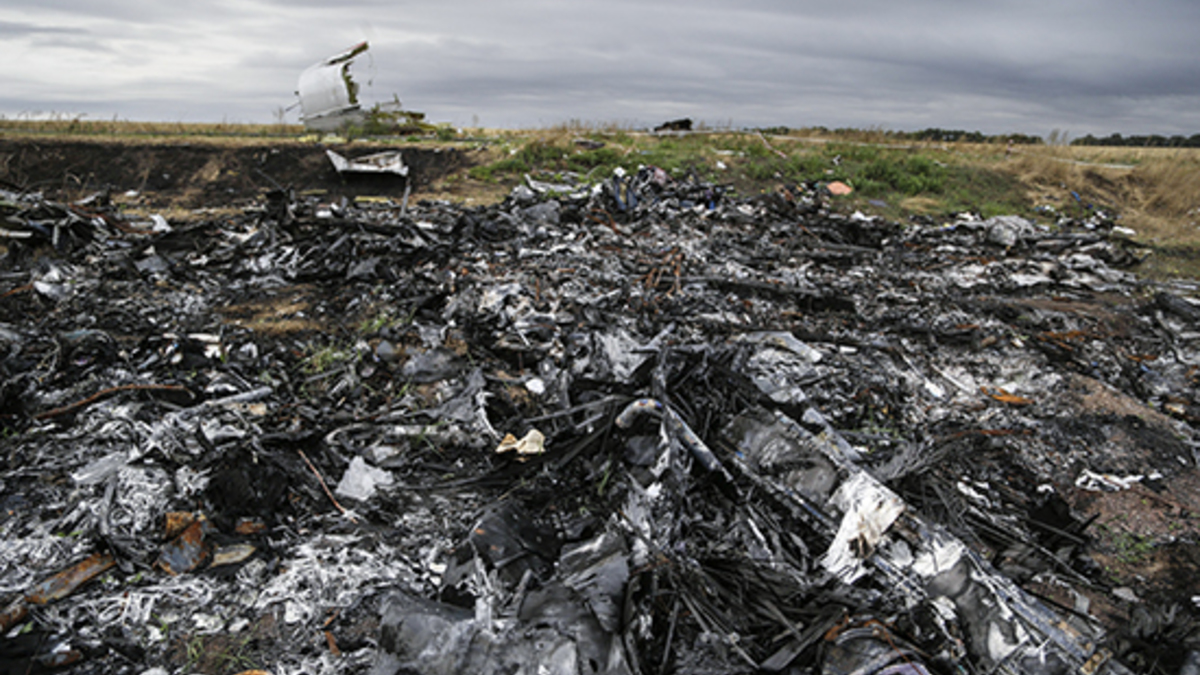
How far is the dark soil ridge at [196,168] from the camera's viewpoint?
12445mm

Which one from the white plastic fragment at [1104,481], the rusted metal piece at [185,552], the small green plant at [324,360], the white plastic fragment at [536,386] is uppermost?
the small green plant at [324,360]

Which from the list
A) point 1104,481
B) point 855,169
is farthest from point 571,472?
point 855,169

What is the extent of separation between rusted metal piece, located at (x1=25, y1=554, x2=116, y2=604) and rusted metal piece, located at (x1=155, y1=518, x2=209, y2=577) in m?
0.25

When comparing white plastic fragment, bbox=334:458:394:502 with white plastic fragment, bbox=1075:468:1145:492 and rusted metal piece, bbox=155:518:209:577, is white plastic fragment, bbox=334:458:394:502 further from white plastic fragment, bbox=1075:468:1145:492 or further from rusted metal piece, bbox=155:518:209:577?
white plastic fragment, bbox=1075:468:1145:492

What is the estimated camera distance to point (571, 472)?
3.54 m

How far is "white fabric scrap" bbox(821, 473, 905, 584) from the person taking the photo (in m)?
2.57

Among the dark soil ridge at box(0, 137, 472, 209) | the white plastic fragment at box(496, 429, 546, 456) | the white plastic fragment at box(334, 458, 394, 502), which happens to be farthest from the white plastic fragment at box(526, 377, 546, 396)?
the dark soil ridge at box(0, 137, 472, 209)

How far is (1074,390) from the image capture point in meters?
4.86

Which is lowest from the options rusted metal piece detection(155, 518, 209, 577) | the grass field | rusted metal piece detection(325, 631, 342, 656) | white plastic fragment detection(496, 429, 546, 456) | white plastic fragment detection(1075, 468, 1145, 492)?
white plastic fragment detection(1075, 468, 1145, 492)

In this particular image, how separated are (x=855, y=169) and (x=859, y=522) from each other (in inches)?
550

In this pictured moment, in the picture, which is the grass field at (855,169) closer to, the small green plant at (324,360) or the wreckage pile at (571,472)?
the wreckage pile at (571,472)

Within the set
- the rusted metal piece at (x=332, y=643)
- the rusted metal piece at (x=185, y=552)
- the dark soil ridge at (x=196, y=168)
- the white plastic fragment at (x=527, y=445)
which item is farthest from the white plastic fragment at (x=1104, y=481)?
the dark soil ridge at (x=196, y=168)

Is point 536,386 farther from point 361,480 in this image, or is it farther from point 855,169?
point 855,169

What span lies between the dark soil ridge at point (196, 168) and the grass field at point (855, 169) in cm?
77
